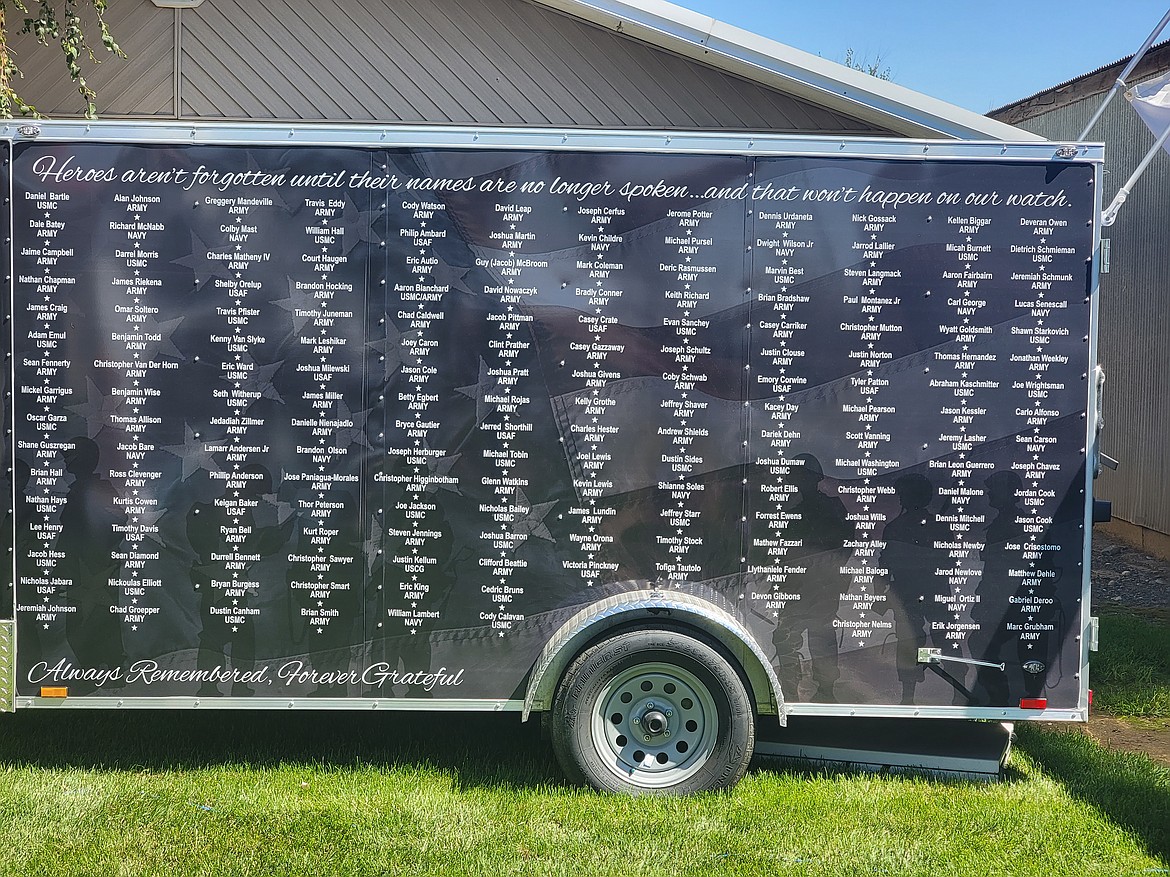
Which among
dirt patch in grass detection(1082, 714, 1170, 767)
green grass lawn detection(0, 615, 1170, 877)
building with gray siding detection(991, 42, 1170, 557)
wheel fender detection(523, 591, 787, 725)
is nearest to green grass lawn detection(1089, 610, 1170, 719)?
dirt patch in grass detection(1082, 714, 1170, 767)

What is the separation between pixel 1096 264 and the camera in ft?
13.4

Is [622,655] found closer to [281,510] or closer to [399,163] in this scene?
[281,510]

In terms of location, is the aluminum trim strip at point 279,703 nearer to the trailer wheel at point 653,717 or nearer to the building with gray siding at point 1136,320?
the trailer wheel at point 653,717

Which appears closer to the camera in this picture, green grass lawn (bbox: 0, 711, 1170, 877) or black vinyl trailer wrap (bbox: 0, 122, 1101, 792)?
green grass lawn (bbox: 0, 711, 1170, 877)

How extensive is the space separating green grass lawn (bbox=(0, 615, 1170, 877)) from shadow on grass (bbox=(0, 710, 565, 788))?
0.01 m

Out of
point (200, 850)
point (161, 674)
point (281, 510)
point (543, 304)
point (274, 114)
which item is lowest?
point (200, 850)

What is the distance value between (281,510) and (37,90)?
4.06 meters

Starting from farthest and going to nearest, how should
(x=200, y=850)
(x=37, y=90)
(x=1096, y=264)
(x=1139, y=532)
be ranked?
(x=1139, y=532)
(x=37, y=90)
(x=1096, y=264)
(x=200, y=850)

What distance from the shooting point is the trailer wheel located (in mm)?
4121

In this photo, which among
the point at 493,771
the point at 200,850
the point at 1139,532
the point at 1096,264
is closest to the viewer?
the point at 200,850

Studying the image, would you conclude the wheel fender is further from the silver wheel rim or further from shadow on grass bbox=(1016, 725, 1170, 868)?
shadow on grass bbox=(1016, 725, 1170, 868)

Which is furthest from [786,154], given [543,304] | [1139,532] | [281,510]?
[1139,532]

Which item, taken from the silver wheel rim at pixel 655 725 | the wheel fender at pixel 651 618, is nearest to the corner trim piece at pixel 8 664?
the wheel fender at pixel 651 618

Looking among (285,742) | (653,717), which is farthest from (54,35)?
(653,717)
